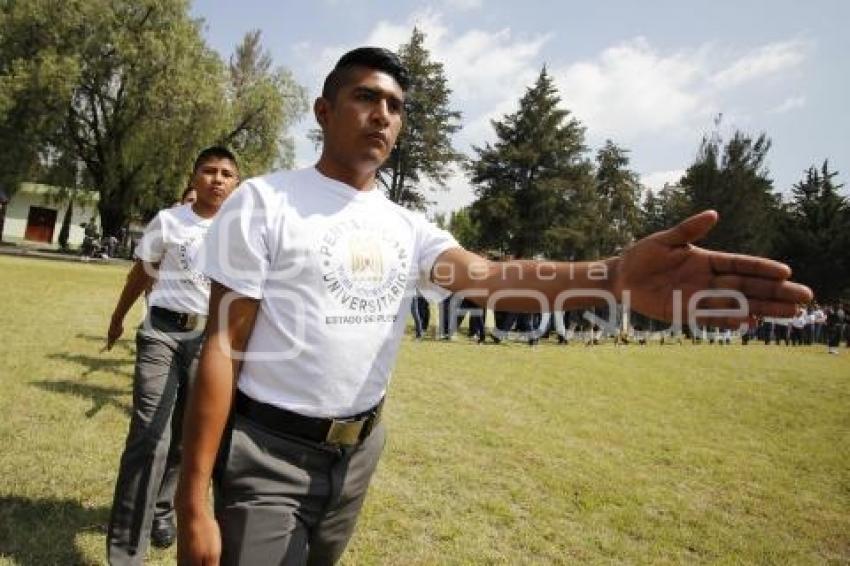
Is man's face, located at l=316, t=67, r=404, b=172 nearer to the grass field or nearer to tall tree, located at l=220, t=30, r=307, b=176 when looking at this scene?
the grass field

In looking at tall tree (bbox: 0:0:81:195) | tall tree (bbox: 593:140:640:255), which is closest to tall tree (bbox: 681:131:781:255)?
tall tree (bbox: 593:140:640:255)

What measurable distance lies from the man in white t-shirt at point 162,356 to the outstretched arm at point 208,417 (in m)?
1.93

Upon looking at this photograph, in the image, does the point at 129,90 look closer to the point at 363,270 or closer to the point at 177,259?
the point at 177,259

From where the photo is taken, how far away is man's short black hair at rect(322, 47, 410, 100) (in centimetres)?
245

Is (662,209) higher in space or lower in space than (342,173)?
higher

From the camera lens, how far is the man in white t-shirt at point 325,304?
2.05 meters

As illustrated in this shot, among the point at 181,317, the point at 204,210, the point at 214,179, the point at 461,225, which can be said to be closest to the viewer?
the point at 181,317

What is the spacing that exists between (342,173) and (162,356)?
244 cm

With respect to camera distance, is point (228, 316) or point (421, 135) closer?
point (228, 316)

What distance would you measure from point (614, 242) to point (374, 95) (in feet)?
206

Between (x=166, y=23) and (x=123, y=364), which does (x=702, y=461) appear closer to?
(x=123, y=364)

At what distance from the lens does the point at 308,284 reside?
2.25 meters

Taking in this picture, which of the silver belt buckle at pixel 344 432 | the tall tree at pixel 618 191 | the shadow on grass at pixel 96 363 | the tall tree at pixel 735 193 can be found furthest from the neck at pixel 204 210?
the tall tree at pixel 618 191

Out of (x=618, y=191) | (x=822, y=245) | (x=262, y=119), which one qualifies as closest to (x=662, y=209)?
(x=618, y=191)
